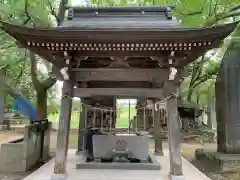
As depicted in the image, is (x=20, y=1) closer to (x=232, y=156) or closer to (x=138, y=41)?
(x=138, y=41)

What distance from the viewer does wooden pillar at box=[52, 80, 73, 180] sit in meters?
7.74

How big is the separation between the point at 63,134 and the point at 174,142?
3003mm

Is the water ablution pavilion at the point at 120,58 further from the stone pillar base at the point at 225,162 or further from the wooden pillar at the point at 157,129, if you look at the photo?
the stone pillar base at the point at 225,162

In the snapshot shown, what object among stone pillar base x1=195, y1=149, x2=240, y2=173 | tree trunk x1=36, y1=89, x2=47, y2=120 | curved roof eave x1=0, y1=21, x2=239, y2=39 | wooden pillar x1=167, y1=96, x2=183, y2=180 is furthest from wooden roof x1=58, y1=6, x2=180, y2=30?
tree trunk x1=36, y1=89, x2=47, y2=120

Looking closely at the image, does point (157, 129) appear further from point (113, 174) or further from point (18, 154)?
Result: point (18, 154)

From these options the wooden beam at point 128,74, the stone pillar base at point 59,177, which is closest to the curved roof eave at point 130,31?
the wooden beam at point 128,74

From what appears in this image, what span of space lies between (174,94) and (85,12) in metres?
3.93

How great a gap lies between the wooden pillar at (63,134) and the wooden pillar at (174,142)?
2775 mm

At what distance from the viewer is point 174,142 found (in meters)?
7.76

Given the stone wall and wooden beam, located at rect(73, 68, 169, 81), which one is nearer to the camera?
wooden beam, located at rect(73, 68, 169, 81)

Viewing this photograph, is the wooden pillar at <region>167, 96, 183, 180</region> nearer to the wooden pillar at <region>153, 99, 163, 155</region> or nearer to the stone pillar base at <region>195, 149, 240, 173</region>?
the stone pillar base at <region>195, 149, 240, 173</region>

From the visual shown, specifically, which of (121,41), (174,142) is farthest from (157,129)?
(121,41)

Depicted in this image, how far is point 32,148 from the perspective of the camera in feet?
36.6

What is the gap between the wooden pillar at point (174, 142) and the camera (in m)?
7.69
